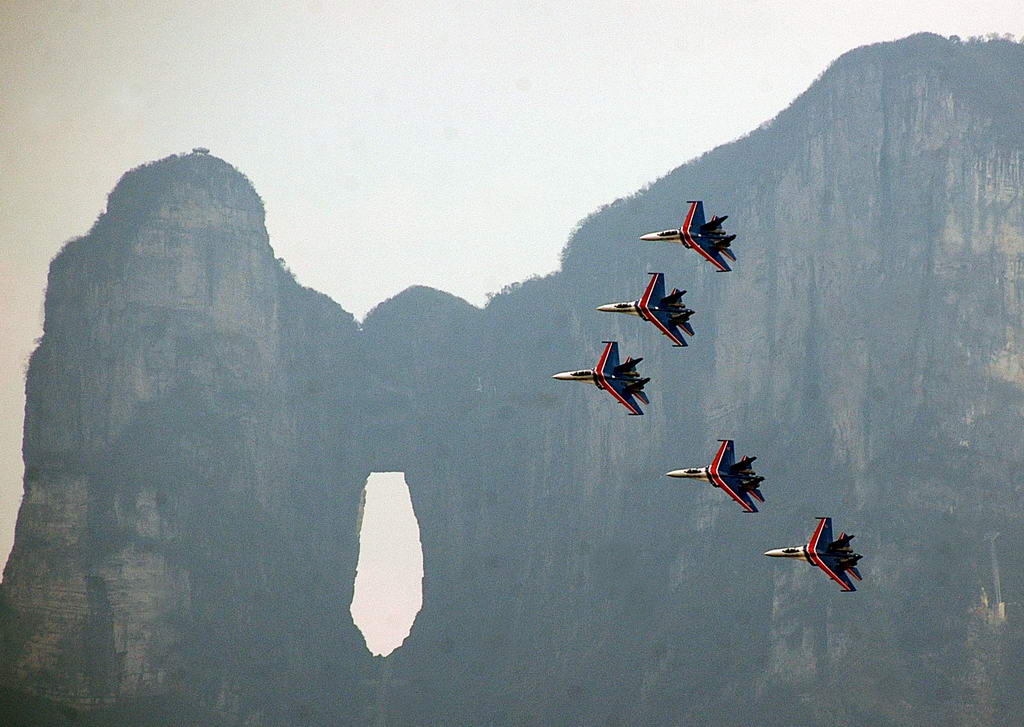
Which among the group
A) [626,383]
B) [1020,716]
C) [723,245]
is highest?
[723,245]

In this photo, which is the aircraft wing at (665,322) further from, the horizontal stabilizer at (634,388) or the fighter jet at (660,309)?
the horizontal stabilizer at (634,388)

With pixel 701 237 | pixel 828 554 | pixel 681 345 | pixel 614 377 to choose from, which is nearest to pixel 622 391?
pixel 614 377

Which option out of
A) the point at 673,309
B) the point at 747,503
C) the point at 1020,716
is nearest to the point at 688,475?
the point at 747,503

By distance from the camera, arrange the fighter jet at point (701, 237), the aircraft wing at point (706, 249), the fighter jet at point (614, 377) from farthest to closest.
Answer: the aircraft wing at point (706, 249)
the fighter jet at point (701, 237)
the fighter jet at point (614, 377)

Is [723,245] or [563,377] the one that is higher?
[723,245]

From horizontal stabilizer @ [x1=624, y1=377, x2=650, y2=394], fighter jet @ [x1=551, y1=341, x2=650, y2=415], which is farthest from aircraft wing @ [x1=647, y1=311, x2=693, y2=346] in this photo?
horizontal stabilizer @ [x1=624, y1=377, x2=650, y2=394]

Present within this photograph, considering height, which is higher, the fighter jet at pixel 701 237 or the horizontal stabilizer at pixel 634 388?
the fighter jet at pixel 701 237

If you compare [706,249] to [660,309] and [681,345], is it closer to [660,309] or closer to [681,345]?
[660,309]

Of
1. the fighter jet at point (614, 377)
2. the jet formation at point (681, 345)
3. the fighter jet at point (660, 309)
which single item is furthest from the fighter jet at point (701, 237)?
the fighter jet at point (614, 377)

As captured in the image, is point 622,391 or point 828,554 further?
point 622,391

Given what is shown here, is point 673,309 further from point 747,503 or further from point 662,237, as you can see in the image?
point 747,503

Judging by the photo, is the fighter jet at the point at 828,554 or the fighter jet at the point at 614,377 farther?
the fighter jet at the point at 614,377
